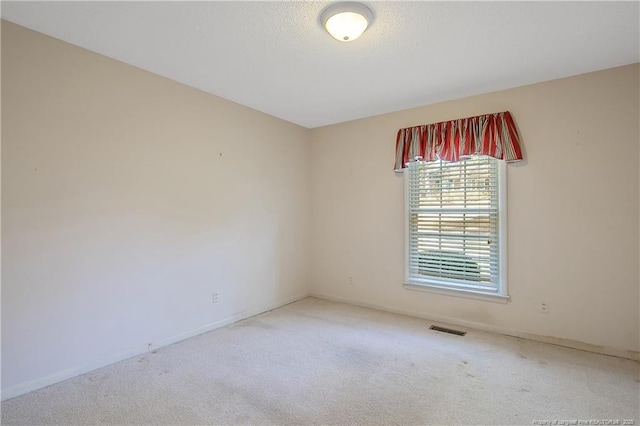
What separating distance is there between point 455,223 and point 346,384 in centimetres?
220

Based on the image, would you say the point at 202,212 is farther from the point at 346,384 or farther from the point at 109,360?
the point at 346,384

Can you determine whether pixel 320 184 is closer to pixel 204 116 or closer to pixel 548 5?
pixel 204 116

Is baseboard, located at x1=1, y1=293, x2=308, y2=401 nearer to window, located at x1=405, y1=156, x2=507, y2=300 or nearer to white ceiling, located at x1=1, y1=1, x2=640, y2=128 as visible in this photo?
window, located at x1=405, y1=156, x2=507, y2=300

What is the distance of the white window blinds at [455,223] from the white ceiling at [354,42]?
2.92 ft

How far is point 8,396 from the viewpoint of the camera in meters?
2.14

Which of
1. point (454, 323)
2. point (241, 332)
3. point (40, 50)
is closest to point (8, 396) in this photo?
point (241, 332)

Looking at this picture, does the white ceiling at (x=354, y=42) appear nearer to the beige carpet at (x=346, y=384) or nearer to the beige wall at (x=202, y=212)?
the beige wall at (x=202, y=212)

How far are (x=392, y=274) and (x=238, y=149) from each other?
245 cm

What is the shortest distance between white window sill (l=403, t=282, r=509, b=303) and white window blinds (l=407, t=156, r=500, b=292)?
49 mm

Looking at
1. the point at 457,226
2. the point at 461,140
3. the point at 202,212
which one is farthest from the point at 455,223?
the point at 202,212

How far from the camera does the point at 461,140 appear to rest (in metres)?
3.50

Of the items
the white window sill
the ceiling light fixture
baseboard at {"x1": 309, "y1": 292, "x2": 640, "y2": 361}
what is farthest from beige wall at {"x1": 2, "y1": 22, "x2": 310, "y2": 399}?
the white window sill

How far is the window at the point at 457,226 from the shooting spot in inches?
134

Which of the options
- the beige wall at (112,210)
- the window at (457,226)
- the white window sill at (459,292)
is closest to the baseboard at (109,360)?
the beige wall at (112,210)
